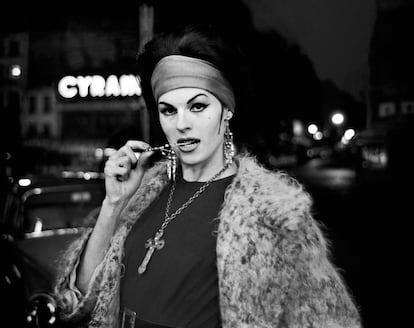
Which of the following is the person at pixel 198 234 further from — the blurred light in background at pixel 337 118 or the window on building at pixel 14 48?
the window on building at pixel 14 48

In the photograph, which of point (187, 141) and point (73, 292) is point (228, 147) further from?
point (73, 292)

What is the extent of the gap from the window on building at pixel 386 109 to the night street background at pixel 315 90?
0.05 feet

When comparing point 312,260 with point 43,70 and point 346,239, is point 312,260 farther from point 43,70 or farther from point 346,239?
point 43,70

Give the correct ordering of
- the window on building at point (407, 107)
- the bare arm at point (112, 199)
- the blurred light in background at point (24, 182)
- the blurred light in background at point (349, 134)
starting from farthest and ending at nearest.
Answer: the window on building at point (407, 107) → the blurred light in background at point (349, 134) → the blurred light in background at point (24, 182) → the bare arm at point (112, 199)

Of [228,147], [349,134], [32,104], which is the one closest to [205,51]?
[228,147]

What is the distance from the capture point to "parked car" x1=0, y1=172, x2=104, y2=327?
11.5 feet

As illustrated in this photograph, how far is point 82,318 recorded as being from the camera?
164cm

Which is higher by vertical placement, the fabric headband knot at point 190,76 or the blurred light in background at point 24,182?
the fabric headband knot at point 190,76

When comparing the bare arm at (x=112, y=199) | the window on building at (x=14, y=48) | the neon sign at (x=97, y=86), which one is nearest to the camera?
the bare arm at (x=112, y=199)

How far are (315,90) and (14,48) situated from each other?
635 cm

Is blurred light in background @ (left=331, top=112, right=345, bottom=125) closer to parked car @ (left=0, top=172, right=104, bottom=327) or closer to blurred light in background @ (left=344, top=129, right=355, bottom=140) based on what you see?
blurred light in background @ (left=344, top=129, right=355, bottom=140)

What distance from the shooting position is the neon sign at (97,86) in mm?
7145

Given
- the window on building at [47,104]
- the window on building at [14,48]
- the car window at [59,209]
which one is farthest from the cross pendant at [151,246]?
the window on building at [47,104]

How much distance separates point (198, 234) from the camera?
1448mm
